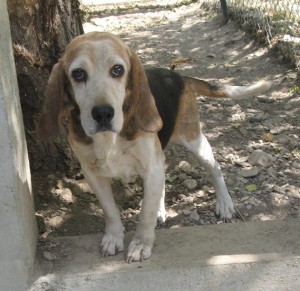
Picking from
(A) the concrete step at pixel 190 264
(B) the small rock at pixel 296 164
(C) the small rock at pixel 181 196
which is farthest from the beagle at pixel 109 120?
(B) the small rock at pixel 296 164

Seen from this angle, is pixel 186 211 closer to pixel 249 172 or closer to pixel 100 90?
pixel 249 172

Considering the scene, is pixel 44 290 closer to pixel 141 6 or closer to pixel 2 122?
pixel 2 122

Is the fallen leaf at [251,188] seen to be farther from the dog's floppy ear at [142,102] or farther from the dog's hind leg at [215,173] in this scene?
the dog's floppy ear at [142,102]

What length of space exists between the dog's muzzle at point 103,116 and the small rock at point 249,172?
2.08m

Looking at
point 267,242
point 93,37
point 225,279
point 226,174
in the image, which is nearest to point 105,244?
point 225,279

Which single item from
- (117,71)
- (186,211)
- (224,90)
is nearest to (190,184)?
(186,211)

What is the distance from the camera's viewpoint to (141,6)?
12.4 metres

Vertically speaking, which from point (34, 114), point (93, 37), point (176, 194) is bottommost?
point (176, 194)

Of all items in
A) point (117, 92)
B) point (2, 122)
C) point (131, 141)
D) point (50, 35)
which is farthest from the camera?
point (50, 35)

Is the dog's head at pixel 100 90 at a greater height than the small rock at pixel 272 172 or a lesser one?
greater

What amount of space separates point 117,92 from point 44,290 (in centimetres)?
118

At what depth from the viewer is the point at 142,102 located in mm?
3250

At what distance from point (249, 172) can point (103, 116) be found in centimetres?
219

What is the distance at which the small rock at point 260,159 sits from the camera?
15.8 ft
